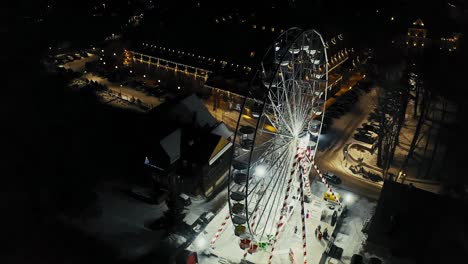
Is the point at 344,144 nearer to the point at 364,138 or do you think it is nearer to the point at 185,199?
the point at 364,138

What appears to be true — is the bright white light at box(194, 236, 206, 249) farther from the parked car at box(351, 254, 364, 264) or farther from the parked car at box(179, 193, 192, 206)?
the parked car at box(351, 254, 364, 264)

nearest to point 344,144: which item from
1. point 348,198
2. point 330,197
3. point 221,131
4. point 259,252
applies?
point 348,198

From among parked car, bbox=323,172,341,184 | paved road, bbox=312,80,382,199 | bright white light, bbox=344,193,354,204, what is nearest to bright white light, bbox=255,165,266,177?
bright white light, bbox=344,193,354,204

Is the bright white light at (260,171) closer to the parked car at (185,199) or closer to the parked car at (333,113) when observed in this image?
the parked car at (185,199)

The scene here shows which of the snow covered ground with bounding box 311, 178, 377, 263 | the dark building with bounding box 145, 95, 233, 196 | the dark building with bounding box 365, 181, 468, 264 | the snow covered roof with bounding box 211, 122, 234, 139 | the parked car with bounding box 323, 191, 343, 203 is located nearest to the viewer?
the dark building with bounding box 365, 181, 468, 264

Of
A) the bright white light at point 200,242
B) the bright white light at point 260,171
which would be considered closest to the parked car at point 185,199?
the bright white light at point 200,242

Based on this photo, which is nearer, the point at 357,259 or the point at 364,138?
the point at 357,259

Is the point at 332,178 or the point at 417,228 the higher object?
the point at 417,228
